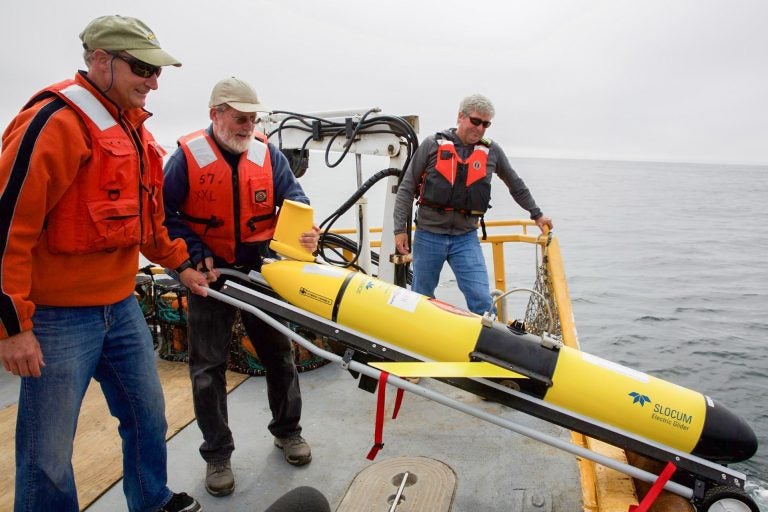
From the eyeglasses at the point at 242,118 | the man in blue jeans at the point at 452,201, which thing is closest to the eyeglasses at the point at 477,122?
the man in blue jeans at the point at 452,201

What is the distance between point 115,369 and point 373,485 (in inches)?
53.6

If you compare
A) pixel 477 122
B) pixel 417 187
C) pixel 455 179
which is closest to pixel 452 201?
pixel 455 179

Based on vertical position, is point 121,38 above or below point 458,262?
above

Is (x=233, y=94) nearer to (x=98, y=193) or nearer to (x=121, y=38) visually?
(x=121, y=38)

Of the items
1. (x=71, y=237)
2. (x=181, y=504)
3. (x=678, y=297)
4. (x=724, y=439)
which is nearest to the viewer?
(x=71, y=237)

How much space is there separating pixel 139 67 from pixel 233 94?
1.76 ft

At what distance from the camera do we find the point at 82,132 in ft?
5.54

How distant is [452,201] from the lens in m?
3.56

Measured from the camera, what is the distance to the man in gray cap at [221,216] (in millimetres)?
2410

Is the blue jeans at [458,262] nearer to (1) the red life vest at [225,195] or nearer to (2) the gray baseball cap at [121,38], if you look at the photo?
(1) the red life vest at [225,195]

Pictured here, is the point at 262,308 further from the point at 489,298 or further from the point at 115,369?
the point at 489,298

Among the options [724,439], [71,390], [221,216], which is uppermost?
[221,216]

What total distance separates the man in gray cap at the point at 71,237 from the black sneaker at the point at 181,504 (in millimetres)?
473

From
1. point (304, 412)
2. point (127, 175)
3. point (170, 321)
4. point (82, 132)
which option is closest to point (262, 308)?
point (127, 175)
